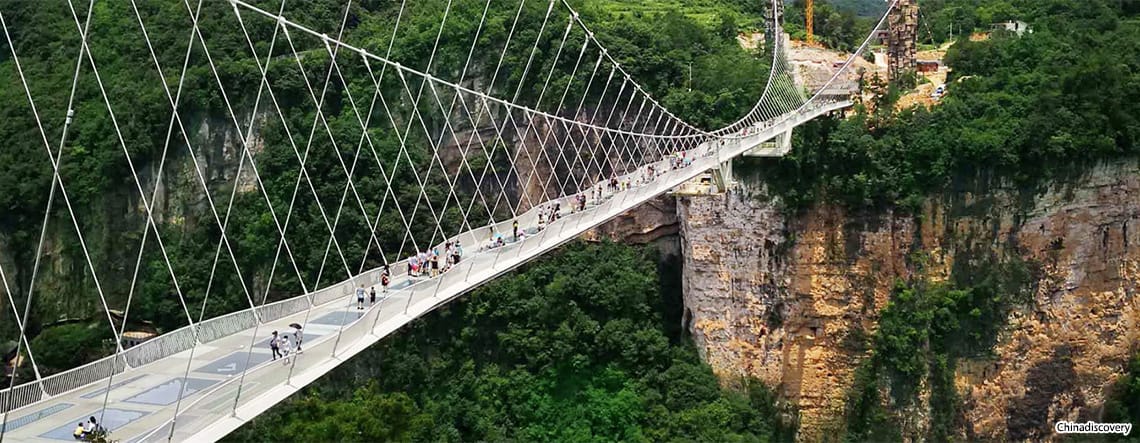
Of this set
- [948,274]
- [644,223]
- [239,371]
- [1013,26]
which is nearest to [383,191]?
[644,223]

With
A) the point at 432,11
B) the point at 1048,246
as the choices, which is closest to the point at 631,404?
the point at 1048,246

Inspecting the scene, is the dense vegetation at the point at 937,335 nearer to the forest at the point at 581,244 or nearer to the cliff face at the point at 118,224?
the forest at the point at 581,244

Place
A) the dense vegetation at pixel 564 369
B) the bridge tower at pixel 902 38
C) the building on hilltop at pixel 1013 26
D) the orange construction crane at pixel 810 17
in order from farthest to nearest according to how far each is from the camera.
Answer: the orange construction crane at pixel 810 17 → the building on hilltop at pixel 1013 26 → the bridge tower at pixel 902 38 → the dense vegetation at pixel 564 369

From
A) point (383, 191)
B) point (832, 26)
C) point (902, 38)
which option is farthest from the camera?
point (832, 26)

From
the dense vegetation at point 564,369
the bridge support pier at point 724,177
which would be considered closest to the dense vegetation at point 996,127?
the bridge support pier at point 724,177

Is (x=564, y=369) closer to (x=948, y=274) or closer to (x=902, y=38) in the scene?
(x=948, y=274)

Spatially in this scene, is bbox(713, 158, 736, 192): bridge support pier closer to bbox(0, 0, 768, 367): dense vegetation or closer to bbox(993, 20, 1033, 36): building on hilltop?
bbox(0, 0, 768, 367): dense vegetation
